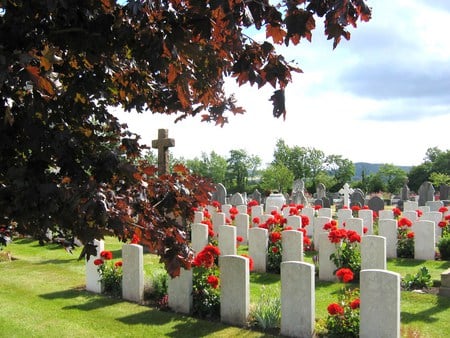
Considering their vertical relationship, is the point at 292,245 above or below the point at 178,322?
above

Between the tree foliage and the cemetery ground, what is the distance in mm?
3682

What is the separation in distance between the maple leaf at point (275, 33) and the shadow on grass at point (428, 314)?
535 centimetres

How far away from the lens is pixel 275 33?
280 centimetres

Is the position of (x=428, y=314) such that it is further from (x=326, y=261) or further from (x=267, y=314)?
(x=267, y=314)

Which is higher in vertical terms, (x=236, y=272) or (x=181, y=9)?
(x=181, y=9)

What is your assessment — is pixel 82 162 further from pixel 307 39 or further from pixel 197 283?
pixel 197 283

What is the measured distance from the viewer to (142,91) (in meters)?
3.70

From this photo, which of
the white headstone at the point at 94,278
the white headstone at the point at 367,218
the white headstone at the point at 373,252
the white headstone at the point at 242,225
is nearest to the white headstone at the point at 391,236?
the white headstone at the point at 367,218

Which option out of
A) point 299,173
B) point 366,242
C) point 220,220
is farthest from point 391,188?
point 366,242

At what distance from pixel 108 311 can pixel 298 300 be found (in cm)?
322

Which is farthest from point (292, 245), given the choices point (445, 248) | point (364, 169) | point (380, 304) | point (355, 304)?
point (364, 169)

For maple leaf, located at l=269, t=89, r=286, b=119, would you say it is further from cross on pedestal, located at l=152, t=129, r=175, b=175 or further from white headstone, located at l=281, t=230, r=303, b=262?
cross on pedestal, located at l=152, t=129, r=175, b=175

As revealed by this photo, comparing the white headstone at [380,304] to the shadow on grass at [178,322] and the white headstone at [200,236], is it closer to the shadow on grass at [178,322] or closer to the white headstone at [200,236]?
the shadow on grass at [178,322]

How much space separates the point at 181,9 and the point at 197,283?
16.7 feet
